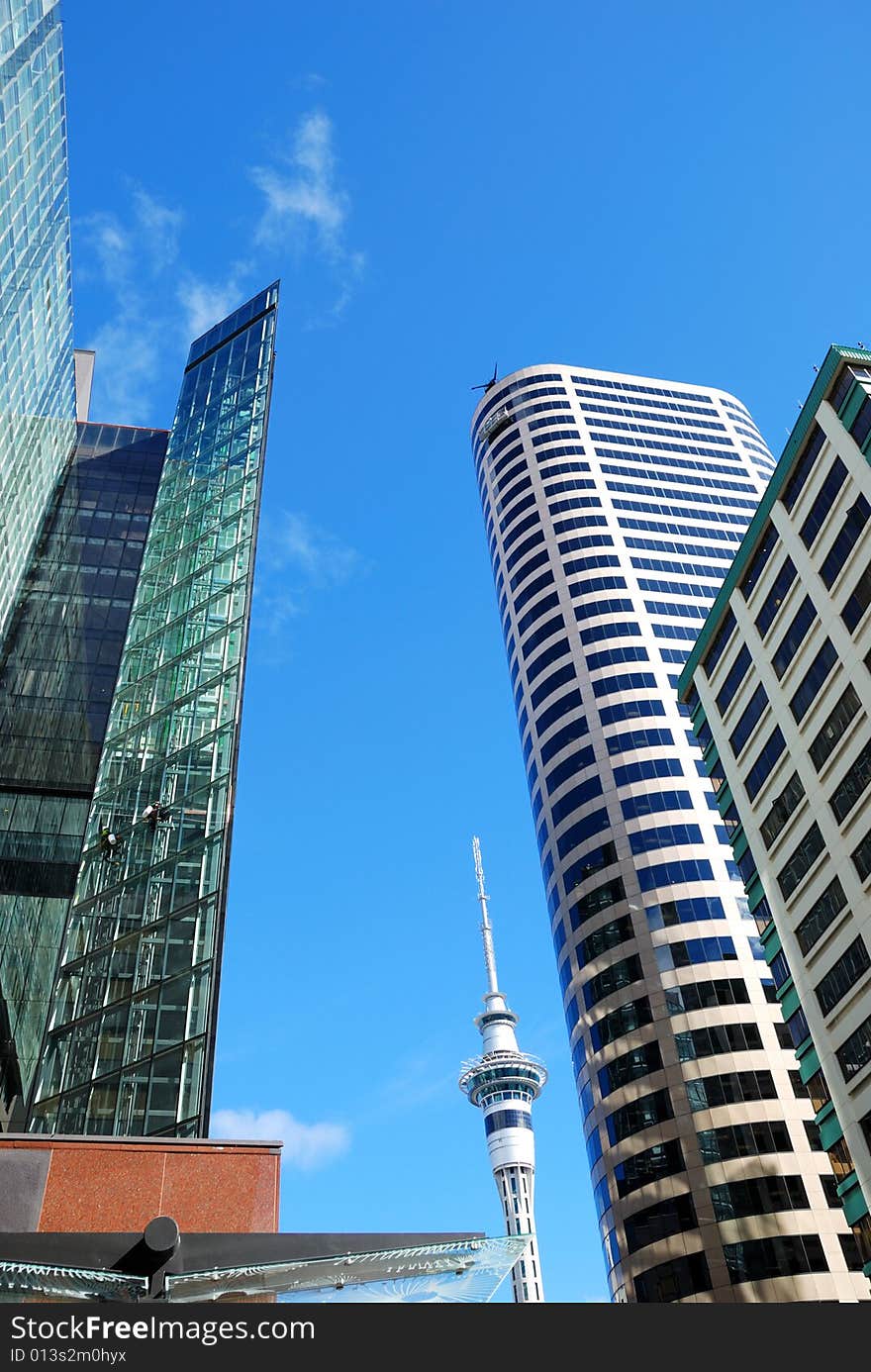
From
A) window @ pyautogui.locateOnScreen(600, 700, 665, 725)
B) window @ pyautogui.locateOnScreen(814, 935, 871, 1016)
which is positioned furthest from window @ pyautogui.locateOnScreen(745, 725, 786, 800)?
window @ pyautogui.locateOnScreen(600, 700, 665, 725)

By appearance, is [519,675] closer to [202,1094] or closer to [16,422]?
[16,422]

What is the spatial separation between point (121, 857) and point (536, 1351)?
32.6 metres

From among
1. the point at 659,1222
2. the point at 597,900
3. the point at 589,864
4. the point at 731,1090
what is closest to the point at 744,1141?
the point at 731,1090

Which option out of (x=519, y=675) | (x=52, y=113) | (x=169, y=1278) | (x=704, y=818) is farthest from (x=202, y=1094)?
(x=519, y=675)

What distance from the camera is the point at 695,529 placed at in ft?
348

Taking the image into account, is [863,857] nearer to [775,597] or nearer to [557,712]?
[775,597]

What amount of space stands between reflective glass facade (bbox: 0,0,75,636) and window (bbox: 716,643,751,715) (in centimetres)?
3478

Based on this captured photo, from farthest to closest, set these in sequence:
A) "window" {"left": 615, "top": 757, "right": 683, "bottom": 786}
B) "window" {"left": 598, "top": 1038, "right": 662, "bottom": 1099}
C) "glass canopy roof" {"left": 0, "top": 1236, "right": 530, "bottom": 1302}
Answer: "window" {"left": 615, "top": 757, "right": 683, "bottom": 786}, "window" {"left": 598, "top": 1038, "right": 662, "bottom": 1099}, "glass canopy roof" {"left": 0, "top": 1236, "right": 530, "bottom": 1302}

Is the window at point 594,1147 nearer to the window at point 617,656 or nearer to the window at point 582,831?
the window at point 582,831

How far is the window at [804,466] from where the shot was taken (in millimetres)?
46469

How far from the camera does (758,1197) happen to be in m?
64.8

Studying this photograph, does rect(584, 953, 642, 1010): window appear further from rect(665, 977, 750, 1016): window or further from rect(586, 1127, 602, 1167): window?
rect(586, 1127, 602, 1167): window

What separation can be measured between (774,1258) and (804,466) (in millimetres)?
44184

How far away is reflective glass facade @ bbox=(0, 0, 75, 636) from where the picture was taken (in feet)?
153
